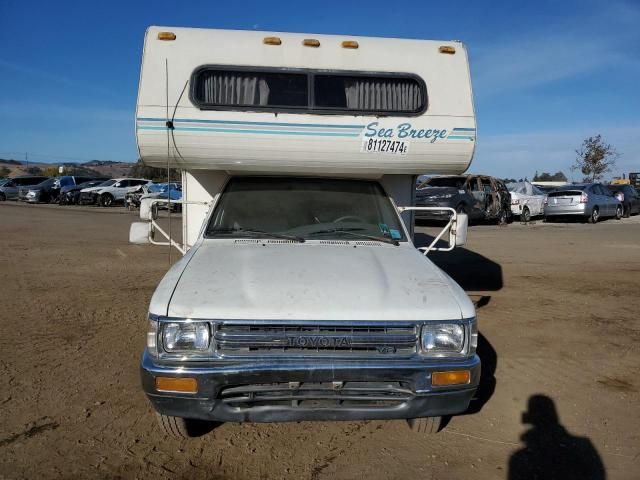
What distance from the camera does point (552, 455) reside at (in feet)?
12.1

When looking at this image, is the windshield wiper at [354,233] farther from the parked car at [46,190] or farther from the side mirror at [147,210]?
the parked car at [46,190]

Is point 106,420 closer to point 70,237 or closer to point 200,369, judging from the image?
point 200,369

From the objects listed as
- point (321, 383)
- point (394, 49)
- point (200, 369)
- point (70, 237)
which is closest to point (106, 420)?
point (200, 369)

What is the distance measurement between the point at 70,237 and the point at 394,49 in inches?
481

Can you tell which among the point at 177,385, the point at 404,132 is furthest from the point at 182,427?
the point at 404,132

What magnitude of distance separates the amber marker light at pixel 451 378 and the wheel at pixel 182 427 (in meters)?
1.61

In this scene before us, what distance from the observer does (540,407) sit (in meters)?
4.45

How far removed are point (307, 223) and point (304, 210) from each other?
5.9 inches

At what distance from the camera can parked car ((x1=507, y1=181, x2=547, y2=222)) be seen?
22266 millimetres

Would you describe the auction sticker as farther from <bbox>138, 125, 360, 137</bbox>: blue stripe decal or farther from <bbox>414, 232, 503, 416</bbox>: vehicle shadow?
<bbox>414, 232, 503, 416</bbox>: vehicle shadow

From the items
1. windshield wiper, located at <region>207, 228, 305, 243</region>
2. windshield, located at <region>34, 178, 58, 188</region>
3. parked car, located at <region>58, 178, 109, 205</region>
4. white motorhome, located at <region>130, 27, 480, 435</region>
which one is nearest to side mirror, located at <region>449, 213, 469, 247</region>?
white motorhome, located at <region>130, 27, 480, 435</region>

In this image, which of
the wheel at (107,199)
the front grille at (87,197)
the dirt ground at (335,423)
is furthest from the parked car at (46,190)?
the dirt ground at (335,423)

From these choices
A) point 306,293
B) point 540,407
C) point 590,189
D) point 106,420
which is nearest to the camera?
point 306,293

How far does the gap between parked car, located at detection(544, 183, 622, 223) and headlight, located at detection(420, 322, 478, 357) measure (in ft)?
66.5
